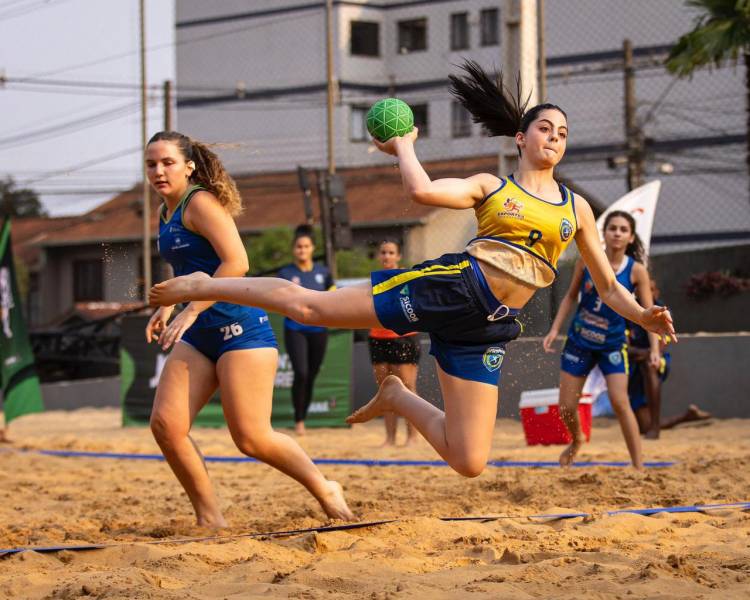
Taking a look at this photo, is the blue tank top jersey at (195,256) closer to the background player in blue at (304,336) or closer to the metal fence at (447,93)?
the background player in blue at (304,336)

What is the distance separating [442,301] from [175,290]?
1.14m

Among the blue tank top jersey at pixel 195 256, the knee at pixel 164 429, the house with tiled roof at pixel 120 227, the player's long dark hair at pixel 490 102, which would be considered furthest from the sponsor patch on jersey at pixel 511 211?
the house with tiled roof at pixel 120 227

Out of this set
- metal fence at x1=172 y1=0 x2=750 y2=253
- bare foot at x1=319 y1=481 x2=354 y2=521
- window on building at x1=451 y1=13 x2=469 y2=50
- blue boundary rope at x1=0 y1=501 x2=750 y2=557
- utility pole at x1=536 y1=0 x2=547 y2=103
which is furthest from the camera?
window on building at x1=451 y1=13 x2=469 y2=50

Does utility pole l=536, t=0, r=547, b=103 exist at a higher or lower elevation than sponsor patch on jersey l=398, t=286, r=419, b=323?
higher

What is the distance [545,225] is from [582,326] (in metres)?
3.31

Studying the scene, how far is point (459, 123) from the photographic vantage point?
100.0ft

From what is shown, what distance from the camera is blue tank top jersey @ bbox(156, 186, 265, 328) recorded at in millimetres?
5387

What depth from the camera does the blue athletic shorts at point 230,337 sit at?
5.40 metres

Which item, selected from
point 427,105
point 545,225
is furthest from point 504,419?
point 427,105

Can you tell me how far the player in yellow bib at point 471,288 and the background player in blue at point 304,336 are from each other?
648 cm

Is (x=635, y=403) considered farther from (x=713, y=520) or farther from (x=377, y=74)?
(x=377, y=74)

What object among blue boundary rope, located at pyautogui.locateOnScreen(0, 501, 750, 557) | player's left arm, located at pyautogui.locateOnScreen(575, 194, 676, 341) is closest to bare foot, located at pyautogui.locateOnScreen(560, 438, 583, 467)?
blue boundary rope, located at pyautogui.locateOnScreen(0, 501, 750, 557)

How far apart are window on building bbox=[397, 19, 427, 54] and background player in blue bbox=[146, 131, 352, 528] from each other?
30164mm

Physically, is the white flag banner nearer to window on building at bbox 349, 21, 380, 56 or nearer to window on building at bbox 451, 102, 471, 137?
window on building at bbox 451, 102, 471, 137
